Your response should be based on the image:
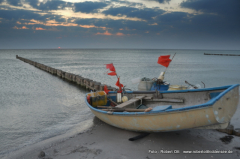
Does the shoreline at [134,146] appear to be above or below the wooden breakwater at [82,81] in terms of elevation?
below

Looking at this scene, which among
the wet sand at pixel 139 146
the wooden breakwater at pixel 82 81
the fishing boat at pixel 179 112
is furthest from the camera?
the wooden breakwater at pixel 82 81

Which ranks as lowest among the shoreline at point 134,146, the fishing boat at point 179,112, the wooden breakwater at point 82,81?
the shoreline at point 134,146

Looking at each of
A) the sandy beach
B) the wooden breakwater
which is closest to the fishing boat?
the sandy beach

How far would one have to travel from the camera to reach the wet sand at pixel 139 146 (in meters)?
5.88

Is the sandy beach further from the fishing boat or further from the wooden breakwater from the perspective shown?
the wooden breakwater

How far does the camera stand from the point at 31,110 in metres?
11.9

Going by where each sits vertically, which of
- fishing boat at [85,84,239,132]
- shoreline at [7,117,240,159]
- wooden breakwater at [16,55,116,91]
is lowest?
shoreline at [7,117,240,159]

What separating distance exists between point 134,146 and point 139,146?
0.17 metres

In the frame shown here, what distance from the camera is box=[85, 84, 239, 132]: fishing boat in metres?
5.46

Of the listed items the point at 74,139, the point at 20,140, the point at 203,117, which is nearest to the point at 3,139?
the point at 20,140

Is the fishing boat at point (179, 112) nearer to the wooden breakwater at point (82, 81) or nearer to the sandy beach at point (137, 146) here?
the sandy beach at point (137, 146)

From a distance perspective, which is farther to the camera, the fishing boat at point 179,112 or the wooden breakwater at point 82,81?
the wooden breakwater at point 82,81

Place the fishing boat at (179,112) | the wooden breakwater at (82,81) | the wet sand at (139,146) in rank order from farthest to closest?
1. the wooden breakwater at (82,81)
2. the wet sand at (139,146)
3. the fishing boat at (179,112)

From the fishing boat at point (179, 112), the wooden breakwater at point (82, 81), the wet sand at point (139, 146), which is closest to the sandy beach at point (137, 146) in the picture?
the wet sand at point (139, 146)
